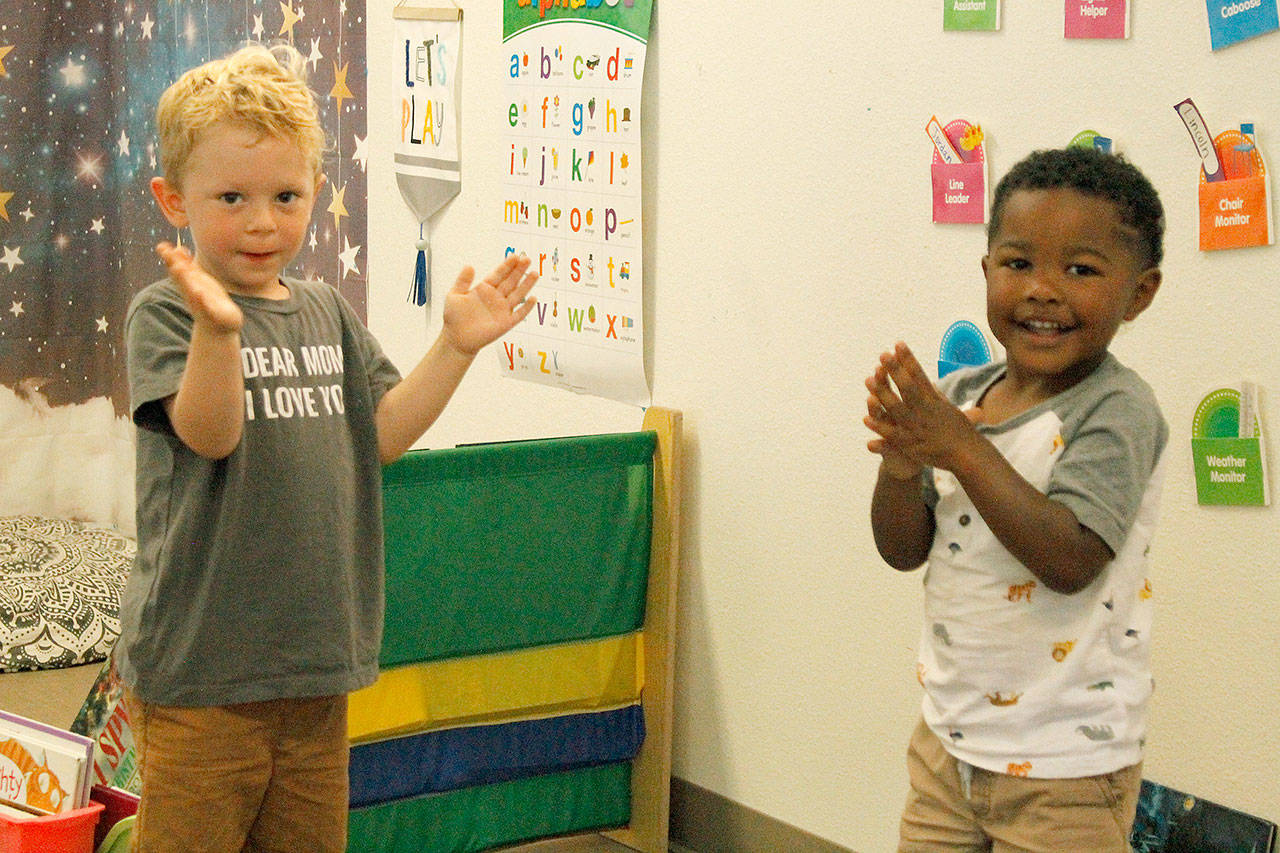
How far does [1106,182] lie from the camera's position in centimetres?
131

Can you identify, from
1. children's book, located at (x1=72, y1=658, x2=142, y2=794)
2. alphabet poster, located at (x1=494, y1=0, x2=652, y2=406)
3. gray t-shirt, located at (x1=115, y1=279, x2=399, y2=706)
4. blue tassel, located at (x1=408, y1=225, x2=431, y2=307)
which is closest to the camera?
gray t-shirt, located at (x1=115, y1=279, x2=399, y2=706)

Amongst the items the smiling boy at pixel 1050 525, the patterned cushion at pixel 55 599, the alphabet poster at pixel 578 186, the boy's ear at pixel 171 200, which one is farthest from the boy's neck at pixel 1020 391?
the patterned cushion at pixel 55 599

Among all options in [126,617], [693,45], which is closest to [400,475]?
[126,617]

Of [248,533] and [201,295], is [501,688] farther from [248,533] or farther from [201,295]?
[201,295]

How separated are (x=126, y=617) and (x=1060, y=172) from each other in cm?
104

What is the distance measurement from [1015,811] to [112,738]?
1.41 meters

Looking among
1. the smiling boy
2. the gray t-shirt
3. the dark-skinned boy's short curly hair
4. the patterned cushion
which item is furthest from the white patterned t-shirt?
the patterned cushion

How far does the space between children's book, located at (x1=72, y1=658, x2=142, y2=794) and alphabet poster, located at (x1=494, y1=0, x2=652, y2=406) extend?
1001mm

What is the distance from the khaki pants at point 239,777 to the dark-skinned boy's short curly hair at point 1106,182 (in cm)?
91

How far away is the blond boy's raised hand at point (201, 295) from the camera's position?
51.3 inches

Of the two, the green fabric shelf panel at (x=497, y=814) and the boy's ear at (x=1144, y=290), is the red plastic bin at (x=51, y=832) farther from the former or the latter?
the boy's ear at (x=1144, y=290)

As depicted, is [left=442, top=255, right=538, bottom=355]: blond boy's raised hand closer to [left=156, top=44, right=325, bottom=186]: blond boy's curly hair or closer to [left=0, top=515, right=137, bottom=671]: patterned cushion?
[left=156, top=44, right=325, bottom=186]: blond boy's curly hair

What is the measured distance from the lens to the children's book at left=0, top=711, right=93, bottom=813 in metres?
2.01

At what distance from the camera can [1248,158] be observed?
167 cm
